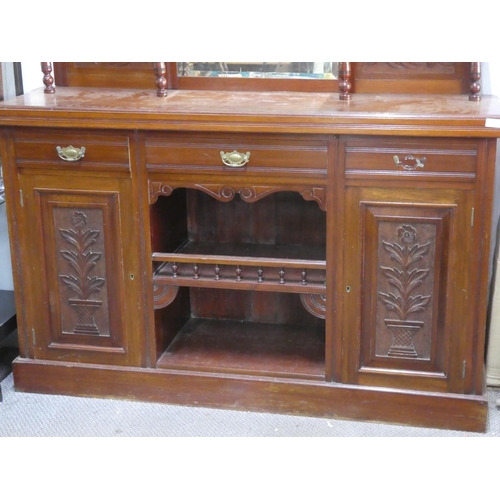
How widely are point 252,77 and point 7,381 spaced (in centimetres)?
128

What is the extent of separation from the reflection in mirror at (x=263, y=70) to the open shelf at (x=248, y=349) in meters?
0.85

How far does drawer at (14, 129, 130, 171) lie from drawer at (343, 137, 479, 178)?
0.63 meters

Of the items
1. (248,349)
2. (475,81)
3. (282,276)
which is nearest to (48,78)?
(282,276)

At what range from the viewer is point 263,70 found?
217cm

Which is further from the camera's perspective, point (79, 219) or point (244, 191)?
point (79, 219)

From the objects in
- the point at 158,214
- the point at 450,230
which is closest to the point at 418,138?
the point at 450,230

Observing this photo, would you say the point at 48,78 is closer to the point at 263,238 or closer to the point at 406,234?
the point at 263,238

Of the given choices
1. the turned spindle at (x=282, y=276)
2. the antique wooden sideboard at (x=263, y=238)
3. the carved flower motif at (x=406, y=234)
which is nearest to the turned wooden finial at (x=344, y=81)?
the antique wooden sideboard at (x=263, y=238)

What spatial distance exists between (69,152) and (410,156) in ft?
3.07

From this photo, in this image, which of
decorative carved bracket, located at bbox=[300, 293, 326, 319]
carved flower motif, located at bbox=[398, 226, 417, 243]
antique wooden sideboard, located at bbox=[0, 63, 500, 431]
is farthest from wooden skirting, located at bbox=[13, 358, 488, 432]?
carved flower motif, located at bbox=[398, 226, 417, 243]

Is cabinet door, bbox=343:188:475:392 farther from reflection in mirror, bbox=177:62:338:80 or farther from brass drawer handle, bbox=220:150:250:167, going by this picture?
reflection in mirror, bbox=177:62:338:80

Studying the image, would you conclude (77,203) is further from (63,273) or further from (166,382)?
(166,382)

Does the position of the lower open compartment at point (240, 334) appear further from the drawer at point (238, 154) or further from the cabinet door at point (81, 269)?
the drawer at point (238, 154)

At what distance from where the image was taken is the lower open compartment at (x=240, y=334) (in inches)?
85.3
